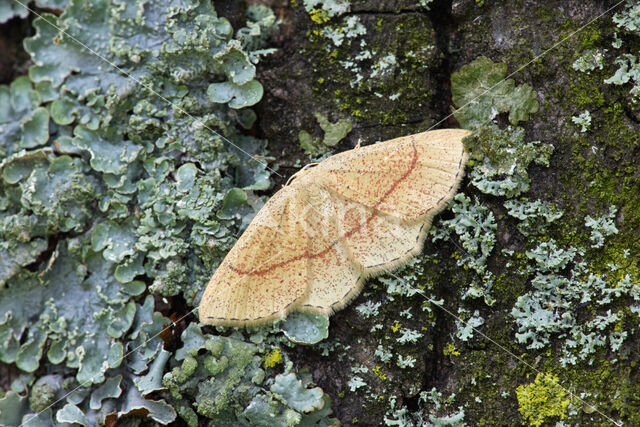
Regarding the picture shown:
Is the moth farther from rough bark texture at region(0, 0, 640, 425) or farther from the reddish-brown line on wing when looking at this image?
rough bark texture at region(0, 0, 640, 425)

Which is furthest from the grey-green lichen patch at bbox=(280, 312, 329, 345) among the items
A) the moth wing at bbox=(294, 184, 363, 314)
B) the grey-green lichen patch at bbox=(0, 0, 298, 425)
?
the grey-green lichen patch at bbox=(0, 0, 298, 425)

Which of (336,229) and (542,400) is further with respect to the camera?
(336,229)

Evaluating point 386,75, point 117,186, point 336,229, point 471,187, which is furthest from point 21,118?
point 471,187

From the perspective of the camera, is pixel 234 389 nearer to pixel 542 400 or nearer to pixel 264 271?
pixel 264 271

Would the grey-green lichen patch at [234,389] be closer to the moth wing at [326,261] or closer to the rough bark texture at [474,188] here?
the rough bark texture at [474,188]

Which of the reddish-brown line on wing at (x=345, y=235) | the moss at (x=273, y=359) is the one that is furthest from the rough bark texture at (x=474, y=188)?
the reddish-brown line on wing at (x=345, y=235)
